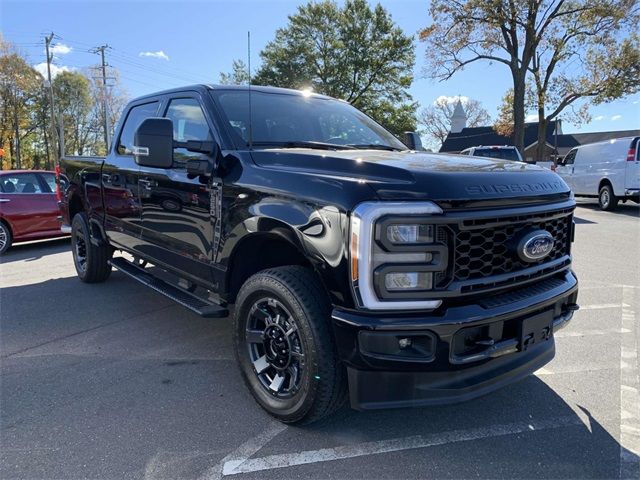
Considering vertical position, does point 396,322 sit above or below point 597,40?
below

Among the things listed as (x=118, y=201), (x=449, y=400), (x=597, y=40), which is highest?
(x=597, y=40)

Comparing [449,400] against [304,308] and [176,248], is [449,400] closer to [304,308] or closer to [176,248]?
[304,308]

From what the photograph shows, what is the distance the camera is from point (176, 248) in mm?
3742

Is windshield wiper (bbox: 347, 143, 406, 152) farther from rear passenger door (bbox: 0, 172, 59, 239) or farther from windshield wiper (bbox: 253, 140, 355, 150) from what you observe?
rear passenger door (bbox: 0, 172, 59, 239)

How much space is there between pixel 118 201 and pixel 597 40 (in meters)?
29.0

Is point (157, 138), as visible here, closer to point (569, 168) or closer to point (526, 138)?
point (569, 168)

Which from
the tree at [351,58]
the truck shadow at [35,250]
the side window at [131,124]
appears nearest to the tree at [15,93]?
the tree at [351,58]

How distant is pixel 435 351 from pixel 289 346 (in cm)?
82

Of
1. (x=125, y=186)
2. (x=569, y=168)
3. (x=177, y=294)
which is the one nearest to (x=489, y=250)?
(x=177, y=294)

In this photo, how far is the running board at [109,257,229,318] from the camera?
10.4 feet

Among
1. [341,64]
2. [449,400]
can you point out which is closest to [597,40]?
[341,64]

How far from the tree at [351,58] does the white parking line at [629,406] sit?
32.9 m

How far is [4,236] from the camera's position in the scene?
8.64m

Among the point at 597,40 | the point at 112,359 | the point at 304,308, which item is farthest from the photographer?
the point at 597,40
